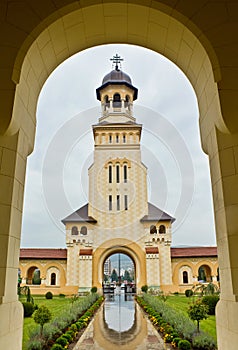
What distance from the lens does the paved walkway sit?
883 cm

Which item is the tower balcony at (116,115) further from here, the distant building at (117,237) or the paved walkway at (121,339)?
the paved walkway at (121,339)

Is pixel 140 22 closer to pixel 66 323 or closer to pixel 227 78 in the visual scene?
pixel 227 78

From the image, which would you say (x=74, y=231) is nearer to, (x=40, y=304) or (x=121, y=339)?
(x=40, y=304)

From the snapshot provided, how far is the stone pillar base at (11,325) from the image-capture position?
11.2 feet

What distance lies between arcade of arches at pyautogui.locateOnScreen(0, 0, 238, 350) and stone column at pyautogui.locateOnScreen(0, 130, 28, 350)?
1 centimetres

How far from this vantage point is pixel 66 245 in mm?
29922

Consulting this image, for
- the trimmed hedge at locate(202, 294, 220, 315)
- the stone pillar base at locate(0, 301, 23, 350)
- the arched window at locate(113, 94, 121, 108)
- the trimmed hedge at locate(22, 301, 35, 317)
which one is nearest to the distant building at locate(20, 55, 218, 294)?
the arched window at locate(113, 94, 121, 108)

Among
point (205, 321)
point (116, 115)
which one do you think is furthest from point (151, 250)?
point (205, 321)

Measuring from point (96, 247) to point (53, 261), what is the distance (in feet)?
15.2

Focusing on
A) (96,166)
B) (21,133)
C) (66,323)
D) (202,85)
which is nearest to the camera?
(21,133)

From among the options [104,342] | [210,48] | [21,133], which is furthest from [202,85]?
[104,342]

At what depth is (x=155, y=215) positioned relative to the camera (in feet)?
104

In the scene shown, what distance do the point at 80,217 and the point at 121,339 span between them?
2193 centimetres

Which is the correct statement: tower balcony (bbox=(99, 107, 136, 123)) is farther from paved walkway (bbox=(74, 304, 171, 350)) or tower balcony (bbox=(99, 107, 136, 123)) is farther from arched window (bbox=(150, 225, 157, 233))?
paved walkway (bbox=(74, 304, 171, 350))
